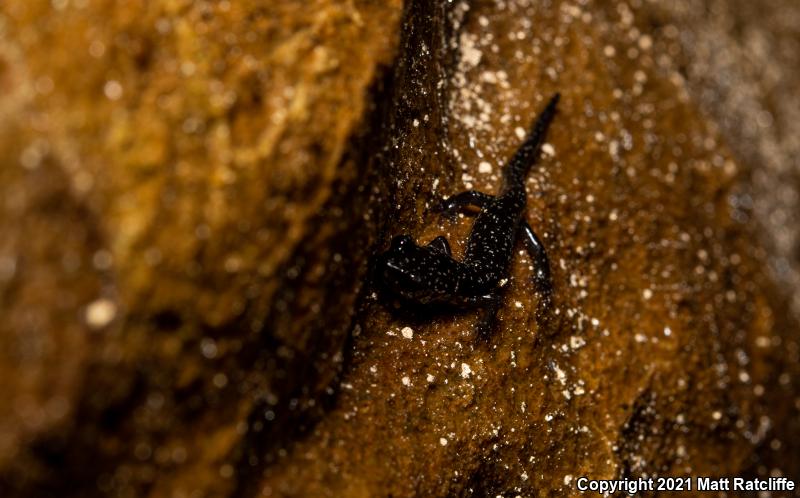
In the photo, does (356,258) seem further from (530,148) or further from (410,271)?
(530,148)

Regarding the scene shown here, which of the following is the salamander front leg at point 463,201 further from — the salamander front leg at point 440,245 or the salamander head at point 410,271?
the salamander head at point 410,271

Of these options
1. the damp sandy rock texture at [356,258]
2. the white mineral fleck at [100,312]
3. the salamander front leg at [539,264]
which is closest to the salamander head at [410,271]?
the damp sandy rock texture at [356,258]

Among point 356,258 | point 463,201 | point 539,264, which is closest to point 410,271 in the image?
point 356,258

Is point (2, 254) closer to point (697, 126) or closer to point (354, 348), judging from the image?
point (354, 348)

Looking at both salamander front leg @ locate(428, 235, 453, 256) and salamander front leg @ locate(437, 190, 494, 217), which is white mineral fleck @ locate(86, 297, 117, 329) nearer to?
salamander front leg @ locate(428, 235, 453, 256)

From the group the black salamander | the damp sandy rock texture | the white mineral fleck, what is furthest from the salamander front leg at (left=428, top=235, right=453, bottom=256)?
the white mineral fleck

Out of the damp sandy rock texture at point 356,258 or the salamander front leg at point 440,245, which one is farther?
the salamander front leg at point 440,245

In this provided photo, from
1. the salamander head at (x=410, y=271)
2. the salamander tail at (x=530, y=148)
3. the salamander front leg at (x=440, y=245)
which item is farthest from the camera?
the salamander tail at (x=530, y=148)

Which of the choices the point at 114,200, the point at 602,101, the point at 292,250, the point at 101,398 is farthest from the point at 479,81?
the point at 101,398
